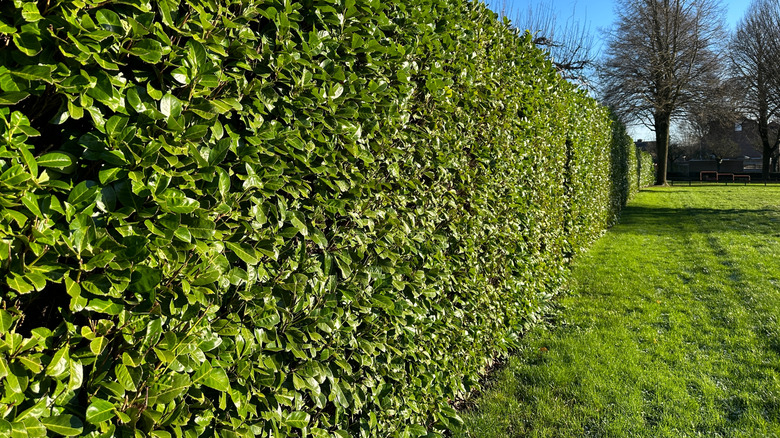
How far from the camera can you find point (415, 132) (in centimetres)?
287

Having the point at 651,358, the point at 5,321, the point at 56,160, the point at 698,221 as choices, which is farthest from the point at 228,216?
the point at 698,221

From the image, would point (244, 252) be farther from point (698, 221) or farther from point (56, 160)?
point (698, 221)

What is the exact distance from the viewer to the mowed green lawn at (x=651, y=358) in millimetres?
3488

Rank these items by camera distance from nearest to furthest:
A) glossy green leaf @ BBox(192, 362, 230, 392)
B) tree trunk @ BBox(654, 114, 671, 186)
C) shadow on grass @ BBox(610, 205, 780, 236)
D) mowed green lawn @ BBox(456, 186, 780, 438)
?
glossy green leaf @ BBox(192, 362, 230, 392) < mowed green lawn @ BBox(456, 186, 780, 438) < shadow on grass @ BBox(610, 205, 780, 236) < tree trunk @ BBox(654, 114, 671, 186)

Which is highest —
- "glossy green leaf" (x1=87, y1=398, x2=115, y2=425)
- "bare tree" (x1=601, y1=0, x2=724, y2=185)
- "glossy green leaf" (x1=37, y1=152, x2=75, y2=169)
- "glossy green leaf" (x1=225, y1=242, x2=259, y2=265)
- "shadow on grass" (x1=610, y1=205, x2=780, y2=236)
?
"bare tree" (x1=601, y1=0, x2=724, y2=185)

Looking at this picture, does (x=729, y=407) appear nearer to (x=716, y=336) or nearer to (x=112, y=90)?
(x=716, y=336)

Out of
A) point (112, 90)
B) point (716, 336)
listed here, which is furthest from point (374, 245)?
point (716, 336)

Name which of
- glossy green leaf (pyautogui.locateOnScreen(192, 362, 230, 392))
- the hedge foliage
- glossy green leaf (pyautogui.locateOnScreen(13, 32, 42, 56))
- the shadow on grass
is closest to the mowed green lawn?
the hedge foliage

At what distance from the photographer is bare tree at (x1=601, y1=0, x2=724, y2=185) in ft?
85.6

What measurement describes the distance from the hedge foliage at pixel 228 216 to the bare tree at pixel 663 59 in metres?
27.9

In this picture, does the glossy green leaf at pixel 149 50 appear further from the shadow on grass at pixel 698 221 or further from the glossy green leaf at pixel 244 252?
the shadow on grass at pixel 698 221

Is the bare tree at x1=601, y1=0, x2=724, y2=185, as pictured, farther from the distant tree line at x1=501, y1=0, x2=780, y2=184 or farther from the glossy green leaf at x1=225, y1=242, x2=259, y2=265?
the glossy green leaf at x1=225, y1=242, x2=259, y2=265

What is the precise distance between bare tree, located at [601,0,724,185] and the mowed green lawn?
2072 cm

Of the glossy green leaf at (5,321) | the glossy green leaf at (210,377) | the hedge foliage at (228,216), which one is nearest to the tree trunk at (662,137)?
the hedge foliage at (228,216)
